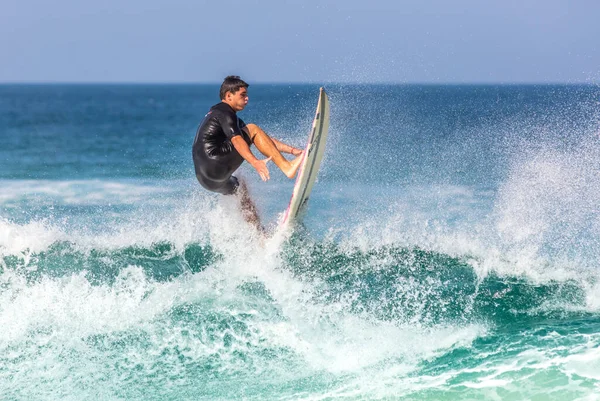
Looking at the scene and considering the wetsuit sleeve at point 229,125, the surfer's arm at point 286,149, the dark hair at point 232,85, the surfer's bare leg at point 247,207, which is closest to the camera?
the wetsuit sleeve at point 229,125

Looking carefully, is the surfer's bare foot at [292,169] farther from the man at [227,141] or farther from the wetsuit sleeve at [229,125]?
the wetsuit sleeve at [229,125]

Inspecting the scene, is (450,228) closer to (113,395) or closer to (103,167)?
(113,395)

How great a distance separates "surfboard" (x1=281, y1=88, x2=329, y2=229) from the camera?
629 cm

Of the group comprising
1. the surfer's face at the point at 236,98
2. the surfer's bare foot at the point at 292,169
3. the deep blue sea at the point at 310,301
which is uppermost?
the surfer's face at the point at 236,98

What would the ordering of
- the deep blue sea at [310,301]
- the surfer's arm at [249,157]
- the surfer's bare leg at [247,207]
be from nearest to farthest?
the deep blue sea at [310,301], the surfer's arm at [249,157], the surfer's bare leg at [247,207]

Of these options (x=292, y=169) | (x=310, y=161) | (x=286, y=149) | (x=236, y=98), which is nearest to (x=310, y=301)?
(x=292, y=169)

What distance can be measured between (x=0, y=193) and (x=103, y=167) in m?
4.60

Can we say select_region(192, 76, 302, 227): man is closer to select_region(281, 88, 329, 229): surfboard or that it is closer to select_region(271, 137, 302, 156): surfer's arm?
select_region(271, 137, 302, 156): surfer's arm

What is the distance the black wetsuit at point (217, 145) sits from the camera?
20.3 ft

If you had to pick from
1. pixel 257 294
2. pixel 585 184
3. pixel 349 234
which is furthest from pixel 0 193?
pixel 585 184

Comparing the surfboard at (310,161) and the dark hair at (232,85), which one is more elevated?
the dark hair at (232,85)

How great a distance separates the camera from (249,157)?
589 centimetres

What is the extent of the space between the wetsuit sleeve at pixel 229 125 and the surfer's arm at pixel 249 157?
2.9 inches

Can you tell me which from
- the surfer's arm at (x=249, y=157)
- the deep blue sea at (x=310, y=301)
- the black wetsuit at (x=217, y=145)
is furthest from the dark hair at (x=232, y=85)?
the deep blue sea at (x=310, y=301)
